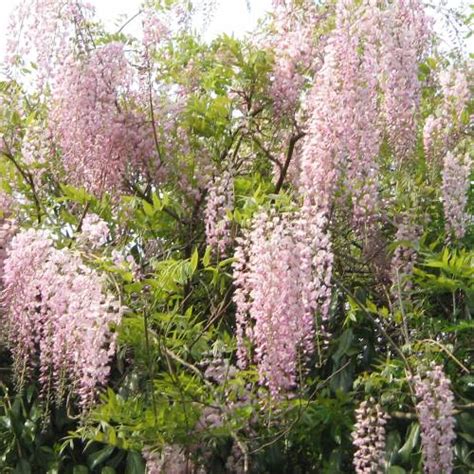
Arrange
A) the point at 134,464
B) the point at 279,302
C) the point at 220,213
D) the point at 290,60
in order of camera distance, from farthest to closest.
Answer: the point at 290,60 → the point at 220,213 → the point at 134,464 → the point at 279,302

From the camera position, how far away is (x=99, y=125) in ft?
15.2

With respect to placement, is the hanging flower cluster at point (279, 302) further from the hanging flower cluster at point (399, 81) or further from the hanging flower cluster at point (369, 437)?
the hanging flower cluster at point (399, 81)

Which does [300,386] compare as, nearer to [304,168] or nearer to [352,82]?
[304,168]

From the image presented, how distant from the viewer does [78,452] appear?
4.54 meters

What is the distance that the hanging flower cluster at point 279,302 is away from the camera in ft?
12.8

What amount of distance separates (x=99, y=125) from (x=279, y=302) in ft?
3.93

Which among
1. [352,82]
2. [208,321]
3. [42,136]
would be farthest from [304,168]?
[42,136]

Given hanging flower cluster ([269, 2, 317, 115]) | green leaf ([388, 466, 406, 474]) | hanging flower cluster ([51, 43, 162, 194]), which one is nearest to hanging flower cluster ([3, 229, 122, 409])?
hanging flower cluster ([51, 43, 162, 194])

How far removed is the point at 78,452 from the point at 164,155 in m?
1.25

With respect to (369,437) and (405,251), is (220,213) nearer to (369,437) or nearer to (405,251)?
(405,251)

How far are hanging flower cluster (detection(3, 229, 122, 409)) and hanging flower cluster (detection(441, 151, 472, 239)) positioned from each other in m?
1.41

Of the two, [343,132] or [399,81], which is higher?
[399,81]

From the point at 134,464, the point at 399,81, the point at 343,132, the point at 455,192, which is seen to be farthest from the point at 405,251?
the point at 134,464

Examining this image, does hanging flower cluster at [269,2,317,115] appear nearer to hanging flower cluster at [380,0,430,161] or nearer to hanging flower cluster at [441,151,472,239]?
hanging flower cluster at [380,0,430,161]
